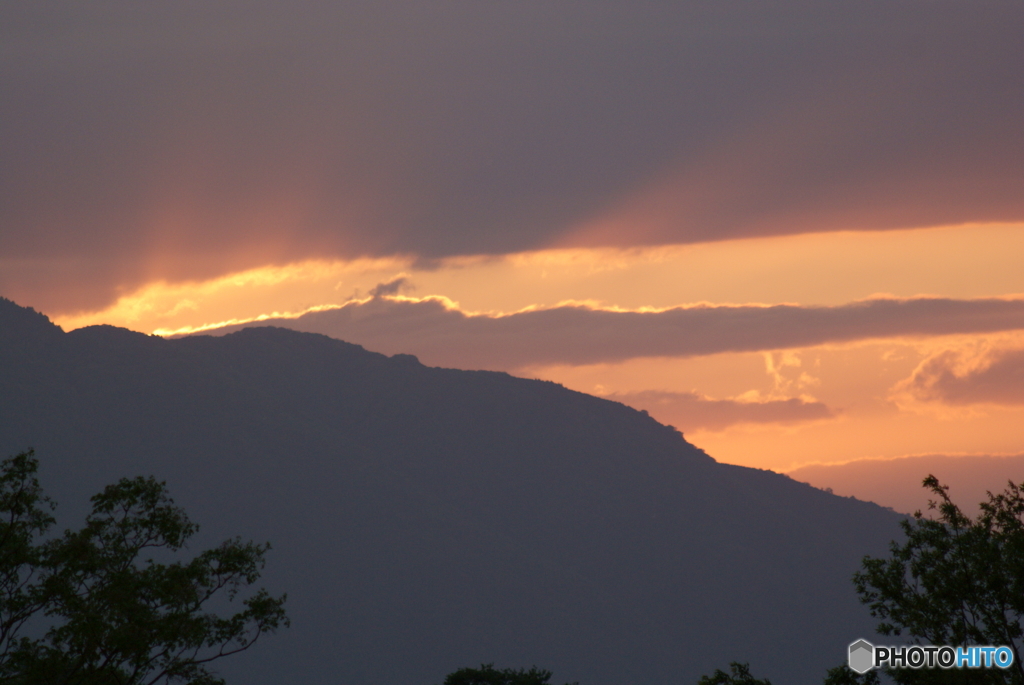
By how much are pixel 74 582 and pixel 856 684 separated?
1059 inches

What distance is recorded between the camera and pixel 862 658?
38750mm

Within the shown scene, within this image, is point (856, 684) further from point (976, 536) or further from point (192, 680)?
point (192, 680)

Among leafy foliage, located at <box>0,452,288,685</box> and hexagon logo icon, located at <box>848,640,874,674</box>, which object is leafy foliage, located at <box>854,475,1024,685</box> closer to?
hexagon logo icon, located at <box>848,640,874,674</box>

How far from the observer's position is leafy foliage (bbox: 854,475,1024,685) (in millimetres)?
33344

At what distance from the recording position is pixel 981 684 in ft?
107

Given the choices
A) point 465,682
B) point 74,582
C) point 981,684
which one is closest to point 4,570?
point 74,582
